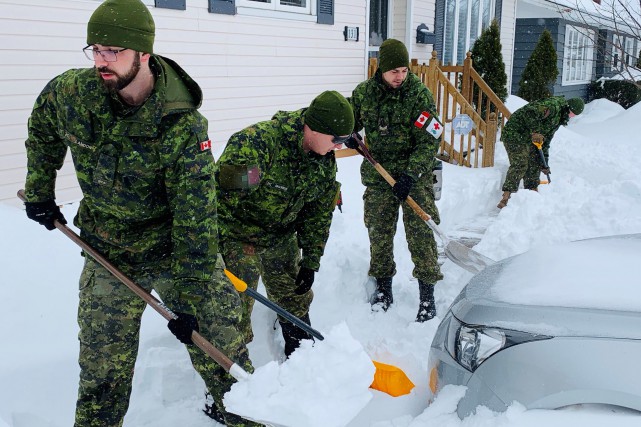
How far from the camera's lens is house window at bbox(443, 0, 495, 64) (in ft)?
43.8

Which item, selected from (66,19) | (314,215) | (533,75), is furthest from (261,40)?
(533,75)

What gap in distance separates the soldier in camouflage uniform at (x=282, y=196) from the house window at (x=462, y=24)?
35.6 ft

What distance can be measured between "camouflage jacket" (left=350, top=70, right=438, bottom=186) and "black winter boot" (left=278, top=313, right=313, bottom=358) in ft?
4.35

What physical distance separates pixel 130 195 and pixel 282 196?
1.02 meters

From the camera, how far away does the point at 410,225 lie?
4.37 meters

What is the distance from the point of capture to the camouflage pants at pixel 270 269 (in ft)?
10.6

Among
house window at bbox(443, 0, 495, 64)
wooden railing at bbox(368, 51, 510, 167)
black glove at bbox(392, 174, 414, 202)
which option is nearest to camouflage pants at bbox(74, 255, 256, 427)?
black glove at bbox(392, 174, 414, 202)

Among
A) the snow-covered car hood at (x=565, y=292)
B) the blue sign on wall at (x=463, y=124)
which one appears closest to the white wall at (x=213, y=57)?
the blue sign on wall at (x=463, y=124)

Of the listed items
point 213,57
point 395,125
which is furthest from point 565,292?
point 213,57

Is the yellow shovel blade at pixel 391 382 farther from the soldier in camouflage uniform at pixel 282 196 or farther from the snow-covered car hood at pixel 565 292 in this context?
the soldier in camouflage uniform at pixel 282 196

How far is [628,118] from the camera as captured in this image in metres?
16.1

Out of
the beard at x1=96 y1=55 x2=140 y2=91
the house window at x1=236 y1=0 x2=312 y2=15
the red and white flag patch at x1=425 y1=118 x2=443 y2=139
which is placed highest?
the house window at x1=236 y1=0 x2=312 y2=15

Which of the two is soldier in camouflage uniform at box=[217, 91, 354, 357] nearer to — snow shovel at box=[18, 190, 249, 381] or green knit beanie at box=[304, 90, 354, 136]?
green knit beanie at box=[304, 90, 354, 136]

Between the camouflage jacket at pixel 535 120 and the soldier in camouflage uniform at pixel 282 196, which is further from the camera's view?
the camouflage jacket at pixel 535 120
